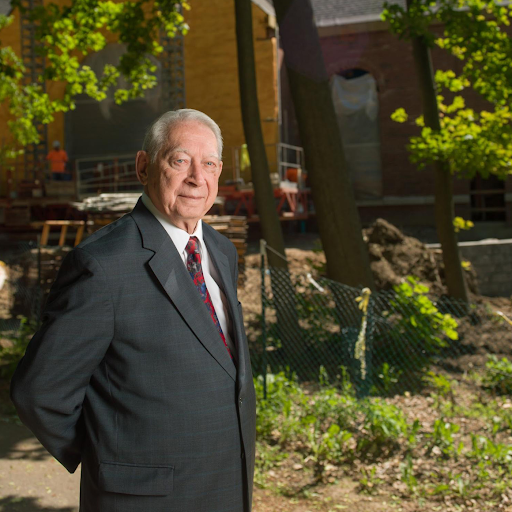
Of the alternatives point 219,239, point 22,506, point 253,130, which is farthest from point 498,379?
point 219,239

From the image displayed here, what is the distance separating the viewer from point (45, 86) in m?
20.9

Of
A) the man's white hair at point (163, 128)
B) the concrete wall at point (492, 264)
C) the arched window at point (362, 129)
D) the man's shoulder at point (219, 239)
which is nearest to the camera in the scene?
the man's white hair at point (163, 128)

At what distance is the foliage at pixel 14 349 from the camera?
8.17 m

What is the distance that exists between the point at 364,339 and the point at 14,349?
502 cm

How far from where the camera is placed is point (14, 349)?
353 inches

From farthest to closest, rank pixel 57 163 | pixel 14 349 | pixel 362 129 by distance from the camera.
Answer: pixel 362 129
pixel 57 163
pixel 14 349

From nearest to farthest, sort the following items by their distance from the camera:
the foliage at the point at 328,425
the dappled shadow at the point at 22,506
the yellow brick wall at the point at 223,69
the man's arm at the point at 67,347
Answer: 1. the man's arm at the point at 67,347
2. the dappled shadow at the point at 22,506
3. the foliage at the point at 328,425
4. the yellow brick wall at the point at 223,69

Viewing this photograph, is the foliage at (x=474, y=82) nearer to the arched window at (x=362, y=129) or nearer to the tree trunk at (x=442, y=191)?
the tree trunk at (x=442, y=191)

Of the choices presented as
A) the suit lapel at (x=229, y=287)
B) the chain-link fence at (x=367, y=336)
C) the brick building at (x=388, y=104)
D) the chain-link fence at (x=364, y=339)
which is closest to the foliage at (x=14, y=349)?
the chain-link fence at (x=367, y=336)

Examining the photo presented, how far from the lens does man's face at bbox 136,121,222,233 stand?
2.24 meters

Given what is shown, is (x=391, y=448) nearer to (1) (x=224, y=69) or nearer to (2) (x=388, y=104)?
(1) (x=224, y=69)

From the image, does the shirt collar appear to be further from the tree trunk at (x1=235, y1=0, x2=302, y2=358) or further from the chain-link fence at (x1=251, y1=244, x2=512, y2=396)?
the tree trunk at (x1=235, y1=0, x2=302, y2=358)

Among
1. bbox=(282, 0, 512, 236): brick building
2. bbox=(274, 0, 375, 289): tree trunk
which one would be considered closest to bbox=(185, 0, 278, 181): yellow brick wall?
bbox=(282, 0, 512, 236): brick building

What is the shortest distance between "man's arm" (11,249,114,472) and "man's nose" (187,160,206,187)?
1.45ft
